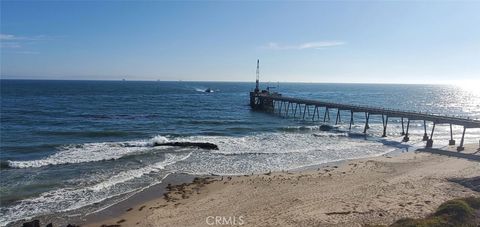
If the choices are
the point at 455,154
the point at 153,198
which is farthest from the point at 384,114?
the point at 153,198

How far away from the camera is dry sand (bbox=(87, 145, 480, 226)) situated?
16.5 m

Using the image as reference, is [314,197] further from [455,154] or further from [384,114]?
[384,114]

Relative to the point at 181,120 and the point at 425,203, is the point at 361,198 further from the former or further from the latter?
the point at 181,120

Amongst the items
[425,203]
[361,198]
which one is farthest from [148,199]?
[425,203]

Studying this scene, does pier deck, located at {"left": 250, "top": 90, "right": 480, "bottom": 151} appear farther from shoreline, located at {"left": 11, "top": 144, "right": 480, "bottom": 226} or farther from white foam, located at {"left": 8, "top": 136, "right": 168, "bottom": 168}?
white foam, located at {"left": 8, "top": 136, "right": 168, "bottom": 168}

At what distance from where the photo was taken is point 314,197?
19.6 meters

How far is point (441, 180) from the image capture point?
23.0 m

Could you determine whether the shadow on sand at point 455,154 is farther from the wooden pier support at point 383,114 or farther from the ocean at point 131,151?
the ocean at point 131,151

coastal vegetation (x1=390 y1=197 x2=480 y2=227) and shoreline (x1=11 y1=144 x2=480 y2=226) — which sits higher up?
coastal vegetation (x1=390 y1=197 x2=480 y2=227)

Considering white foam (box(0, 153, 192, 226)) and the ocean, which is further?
the ocean

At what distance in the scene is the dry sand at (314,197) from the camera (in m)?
16.5

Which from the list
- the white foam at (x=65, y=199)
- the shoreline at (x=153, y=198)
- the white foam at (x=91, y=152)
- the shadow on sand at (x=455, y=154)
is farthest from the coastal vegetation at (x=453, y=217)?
the white foam at (x=91, y=152)

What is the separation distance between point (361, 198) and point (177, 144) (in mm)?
18908

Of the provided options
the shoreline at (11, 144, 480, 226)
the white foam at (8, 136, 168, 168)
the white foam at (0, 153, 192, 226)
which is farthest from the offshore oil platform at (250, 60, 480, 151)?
the white foam at (0, 153, 192, 226)
